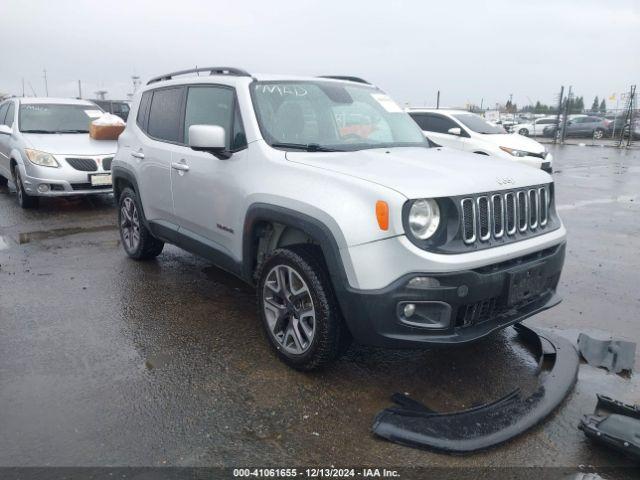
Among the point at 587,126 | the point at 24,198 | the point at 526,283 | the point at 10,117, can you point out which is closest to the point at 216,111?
the point at 526,283

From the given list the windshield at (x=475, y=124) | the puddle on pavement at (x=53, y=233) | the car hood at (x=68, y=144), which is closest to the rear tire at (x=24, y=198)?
the car hood at (x=68, y=144)

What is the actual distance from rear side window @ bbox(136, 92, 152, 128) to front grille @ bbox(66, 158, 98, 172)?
325 cm

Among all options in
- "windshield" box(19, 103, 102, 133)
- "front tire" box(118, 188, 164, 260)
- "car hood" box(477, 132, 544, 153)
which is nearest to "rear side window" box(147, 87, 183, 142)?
"front tire" box(118, 188, 164, 260)

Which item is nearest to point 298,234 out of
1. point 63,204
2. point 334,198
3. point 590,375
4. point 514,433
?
point 334,198

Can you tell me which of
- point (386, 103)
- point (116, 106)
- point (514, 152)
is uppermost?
point (386, 103)

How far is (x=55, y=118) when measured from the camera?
9.32 m

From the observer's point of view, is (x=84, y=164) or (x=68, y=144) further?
(x=68, y=144)

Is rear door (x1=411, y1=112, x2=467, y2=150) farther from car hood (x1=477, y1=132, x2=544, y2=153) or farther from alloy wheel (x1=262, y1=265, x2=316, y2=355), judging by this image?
alloy wheel (x1=262, y1=265, x2=316, y2=355)

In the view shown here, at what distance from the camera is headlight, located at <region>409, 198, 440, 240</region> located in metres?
2.91

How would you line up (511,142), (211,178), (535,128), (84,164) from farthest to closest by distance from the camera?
1. (535,128)
2. (511,142)
3. (84,164)
4. (211,178)

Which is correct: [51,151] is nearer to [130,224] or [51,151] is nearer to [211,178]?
[130,224]

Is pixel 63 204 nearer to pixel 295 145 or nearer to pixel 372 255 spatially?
pixel 295 145

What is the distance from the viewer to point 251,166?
3715mm

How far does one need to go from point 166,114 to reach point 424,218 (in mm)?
3007
